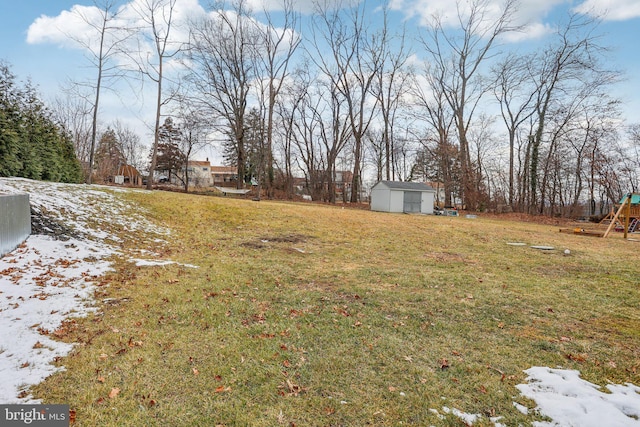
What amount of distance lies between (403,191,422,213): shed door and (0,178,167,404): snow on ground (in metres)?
16.7

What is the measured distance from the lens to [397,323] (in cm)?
389

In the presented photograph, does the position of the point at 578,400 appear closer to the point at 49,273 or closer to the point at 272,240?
the point at 49,273

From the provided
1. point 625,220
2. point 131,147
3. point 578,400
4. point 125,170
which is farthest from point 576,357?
point 131,147

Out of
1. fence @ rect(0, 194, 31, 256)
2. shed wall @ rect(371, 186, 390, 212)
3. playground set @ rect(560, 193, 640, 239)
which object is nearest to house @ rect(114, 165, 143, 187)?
shed wall @ rect(371, 186, 390, 212)

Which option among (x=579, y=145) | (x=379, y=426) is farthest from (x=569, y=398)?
(x=579, y=145)

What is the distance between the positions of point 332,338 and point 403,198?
1905 cm

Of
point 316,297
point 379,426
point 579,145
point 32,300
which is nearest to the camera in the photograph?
point 379,426

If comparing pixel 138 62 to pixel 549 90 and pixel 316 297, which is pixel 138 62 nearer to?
pixel 316 297

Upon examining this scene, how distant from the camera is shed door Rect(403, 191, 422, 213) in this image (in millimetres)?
21503

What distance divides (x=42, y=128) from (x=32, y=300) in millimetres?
13826

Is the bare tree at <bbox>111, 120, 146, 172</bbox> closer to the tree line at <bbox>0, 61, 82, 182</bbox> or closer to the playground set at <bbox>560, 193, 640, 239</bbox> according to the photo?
the tree line at <bbox>0, 61, 82, 182</bbox>

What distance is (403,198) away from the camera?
2144cm

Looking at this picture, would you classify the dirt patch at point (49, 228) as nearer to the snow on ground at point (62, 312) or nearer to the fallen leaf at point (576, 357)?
the snow on ground at point (62, 312)

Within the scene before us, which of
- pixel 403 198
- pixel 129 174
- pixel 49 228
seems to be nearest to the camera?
pixel 49 228
